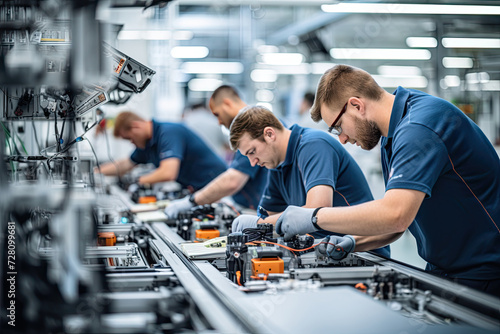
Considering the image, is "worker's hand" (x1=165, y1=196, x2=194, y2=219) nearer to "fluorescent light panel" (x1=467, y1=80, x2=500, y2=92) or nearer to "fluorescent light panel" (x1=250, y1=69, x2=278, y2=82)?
"fluorescent light panel" (x1=467, y1=80, x2=500, y2=92)

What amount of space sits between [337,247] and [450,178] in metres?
0.47

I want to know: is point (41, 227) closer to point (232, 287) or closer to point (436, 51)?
point (232, 287)

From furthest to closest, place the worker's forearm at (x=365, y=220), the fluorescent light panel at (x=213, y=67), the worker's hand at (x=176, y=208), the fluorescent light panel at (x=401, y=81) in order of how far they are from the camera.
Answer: the fluorescent light panel at (x=213, y=67)
the fluorescent light panel at (x=401, y=81)
the worker's hand at (x=176, y=208)
the worker's forearm at (x=365, y=220)

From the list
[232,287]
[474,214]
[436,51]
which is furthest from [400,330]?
[436,51]

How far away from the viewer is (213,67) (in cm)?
1347

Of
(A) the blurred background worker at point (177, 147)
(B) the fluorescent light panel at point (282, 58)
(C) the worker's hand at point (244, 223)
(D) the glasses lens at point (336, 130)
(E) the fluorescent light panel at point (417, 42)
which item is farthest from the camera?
(B) the fluorescent light panel at point (282, 58)

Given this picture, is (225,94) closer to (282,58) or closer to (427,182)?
(427,182)

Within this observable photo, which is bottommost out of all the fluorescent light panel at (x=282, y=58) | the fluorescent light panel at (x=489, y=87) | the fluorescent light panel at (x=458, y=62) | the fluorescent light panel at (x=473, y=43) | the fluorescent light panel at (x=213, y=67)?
the fluorescent light panel at (x=489, y=87)

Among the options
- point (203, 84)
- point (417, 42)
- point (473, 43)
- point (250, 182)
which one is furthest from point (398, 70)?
point (250, 182)

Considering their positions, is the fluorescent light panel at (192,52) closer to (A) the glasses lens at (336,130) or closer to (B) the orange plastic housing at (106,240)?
(B) the orange plastic housing at (106,240)

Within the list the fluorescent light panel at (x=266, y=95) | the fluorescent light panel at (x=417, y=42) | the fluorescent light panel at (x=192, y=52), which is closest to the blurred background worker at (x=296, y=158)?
the fluorescent light panel at (x=417, y=42)

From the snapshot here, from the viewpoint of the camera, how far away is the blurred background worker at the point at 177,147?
181 inches

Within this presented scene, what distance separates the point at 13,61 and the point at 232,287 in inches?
33.8

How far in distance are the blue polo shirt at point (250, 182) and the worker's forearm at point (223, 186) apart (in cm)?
5
